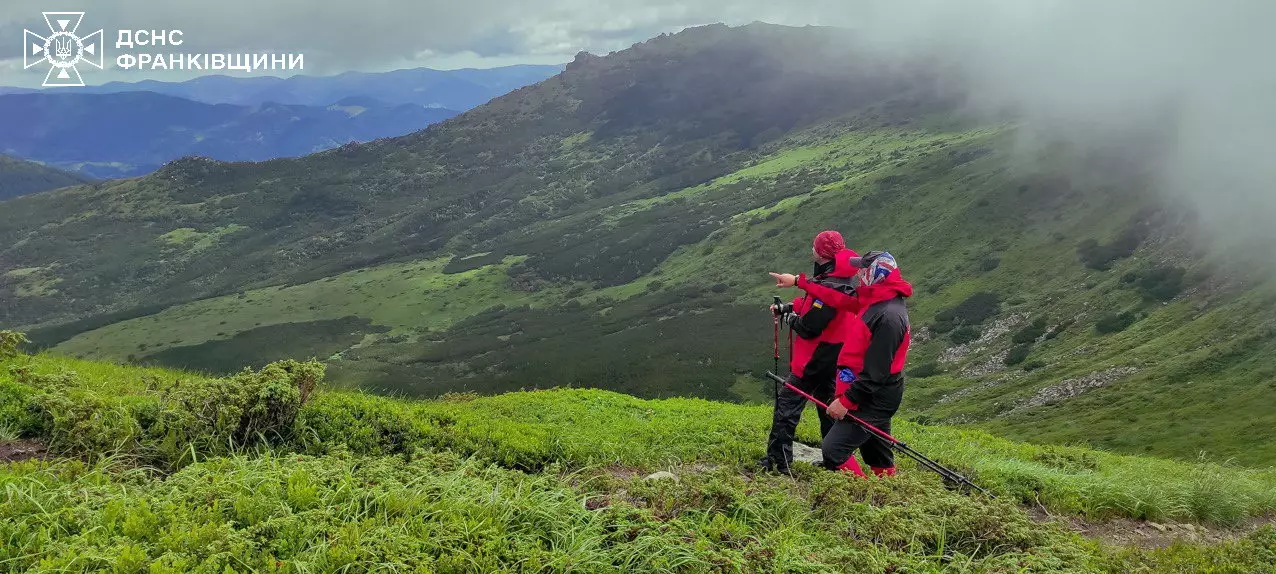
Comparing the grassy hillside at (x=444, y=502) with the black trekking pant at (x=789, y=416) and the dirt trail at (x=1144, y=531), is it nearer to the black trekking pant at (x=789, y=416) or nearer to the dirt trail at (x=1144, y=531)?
the dirt trail at (x=1144, y=531)

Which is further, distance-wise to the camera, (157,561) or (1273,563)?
(1273,563)

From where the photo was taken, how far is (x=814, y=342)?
9.45m

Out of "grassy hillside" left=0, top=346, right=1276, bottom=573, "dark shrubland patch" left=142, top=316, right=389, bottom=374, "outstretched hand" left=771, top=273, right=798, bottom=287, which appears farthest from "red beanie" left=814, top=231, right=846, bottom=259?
"dark shrubland patch" left=142, top=316, right=389, bottom=374

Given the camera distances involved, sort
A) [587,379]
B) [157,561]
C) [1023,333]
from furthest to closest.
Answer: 1. [587,379]
2. [1023,333]
3. [157,561]

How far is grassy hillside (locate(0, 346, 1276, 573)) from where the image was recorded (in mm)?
4848

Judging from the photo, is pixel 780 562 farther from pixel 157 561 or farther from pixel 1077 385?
pixel 1077 385

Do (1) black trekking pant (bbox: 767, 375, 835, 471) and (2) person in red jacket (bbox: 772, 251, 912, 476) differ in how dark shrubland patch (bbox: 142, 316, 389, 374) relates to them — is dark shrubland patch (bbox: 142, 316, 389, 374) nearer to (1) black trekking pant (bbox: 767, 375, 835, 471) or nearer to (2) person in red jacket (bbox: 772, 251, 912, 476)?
(1) black trekking pant (bbox: 767, 375, 835, 471)

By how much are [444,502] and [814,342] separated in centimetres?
567

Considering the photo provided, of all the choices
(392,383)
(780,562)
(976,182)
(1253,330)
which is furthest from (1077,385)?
(976,182)

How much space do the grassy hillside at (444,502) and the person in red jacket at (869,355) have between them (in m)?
0.68

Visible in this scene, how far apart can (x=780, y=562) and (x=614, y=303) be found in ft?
599

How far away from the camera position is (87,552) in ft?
14.4

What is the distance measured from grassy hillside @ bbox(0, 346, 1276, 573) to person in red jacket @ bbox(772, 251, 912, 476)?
68 cm

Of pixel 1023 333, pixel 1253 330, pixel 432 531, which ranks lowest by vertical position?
pixel 1023 333
